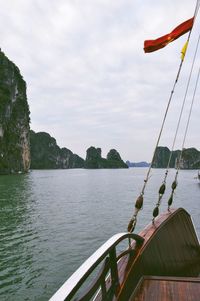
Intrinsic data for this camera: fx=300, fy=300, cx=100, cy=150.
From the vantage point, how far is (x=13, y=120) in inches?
4683

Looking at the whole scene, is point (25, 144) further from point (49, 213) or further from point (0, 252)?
point (0, 252)

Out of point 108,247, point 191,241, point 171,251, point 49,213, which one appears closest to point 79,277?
point 108,247

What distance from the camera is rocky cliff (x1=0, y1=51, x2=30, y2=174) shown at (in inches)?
4254

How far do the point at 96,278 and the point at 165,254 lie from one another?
90.4 inches

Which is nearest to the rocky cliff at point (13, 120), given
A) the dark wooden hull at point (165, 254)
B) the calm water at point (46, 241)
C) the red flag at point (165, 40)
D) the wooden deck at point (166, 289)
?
the calm water at point (46, 241)

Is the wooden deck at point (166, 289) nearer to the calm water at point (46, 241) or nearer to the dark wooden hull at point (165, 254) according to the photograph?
the dark wooden hull at point (165, 254)

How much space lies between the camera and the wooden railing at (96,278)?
2124 millimetres

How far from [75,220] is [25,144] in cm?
11325

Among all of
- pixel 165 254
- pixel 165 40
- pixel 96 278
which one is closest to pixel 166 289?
pixel 165 254

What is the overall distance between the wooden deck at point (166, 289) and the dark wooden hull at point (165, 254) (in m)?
0.10

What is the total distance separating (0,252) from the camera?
1338cm

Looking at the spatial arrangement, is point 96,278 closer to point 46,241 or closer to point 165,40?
point 165,40

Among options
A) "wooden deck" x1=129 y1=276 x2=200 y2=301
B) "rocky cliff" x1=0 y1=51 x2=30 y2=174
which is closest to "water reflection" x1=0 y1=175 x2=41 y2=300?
"wooden deck" x1=129 y1=276 x2=200 y2=301

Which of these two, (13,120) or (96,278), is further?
(13,120)
